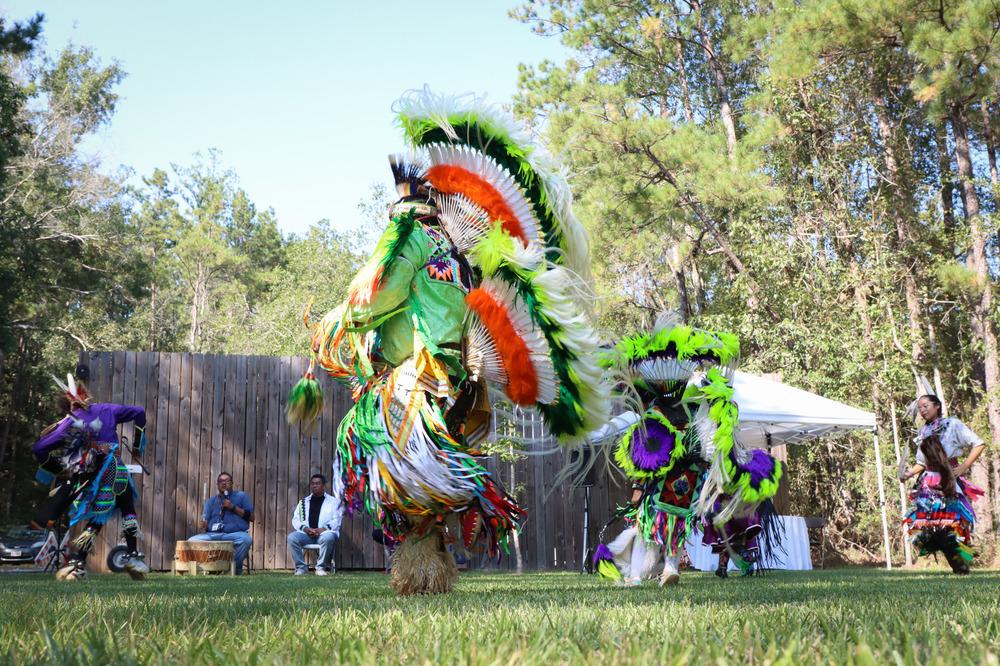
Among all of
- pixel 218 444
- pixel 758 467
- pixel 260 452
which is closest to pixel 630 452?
pixel 758 467

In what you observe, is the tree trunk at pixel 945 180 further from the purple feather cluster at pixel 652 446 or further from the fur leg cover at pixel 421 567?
the fur leg cover at pixel 421 567

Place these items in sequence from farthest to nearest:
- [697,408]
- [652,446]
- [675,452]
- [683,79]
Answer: [683,79] → [697,408] → [652,446] → [675,452]

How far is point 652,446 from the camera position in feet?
20.4

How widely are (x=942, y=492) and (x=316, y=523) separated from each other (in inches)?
256

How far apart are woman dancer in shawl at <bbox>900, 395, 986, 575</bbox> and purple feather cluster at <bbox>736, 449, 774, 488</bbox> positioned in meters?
1.64

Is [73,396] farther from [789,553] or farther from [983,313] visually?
[983,313]

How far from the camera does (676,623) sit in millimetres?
2340

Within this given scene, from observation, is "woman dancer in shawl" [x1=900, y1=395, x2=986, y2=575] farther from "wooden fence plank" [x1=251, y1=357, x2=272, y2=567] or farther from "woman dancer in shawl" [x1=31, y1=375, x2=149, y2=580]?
"wooden fence plank" [x1=251, y1=357, x2=272, y2=567]

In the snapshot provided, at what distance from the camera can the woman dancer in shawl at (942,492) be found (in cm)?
782

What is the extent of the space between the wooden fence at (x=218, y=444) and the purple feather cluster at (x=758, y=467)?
476 centimetres

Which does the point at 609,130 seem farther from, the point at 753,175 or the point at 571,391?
the point at 571,391

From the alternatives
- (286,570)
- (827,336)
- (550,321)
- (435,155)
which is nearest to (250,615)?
(550,321)

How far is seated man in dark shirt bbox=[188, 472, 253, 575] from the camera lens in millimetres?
10320

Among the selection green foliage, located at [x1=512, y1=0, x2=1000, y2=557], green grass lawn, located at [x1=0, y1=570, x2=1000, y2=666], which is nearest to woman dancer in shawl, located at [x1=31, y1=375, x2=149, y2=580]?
green grass lawn, located at [x1=0, y1=570, x2=1000, y2=666]
